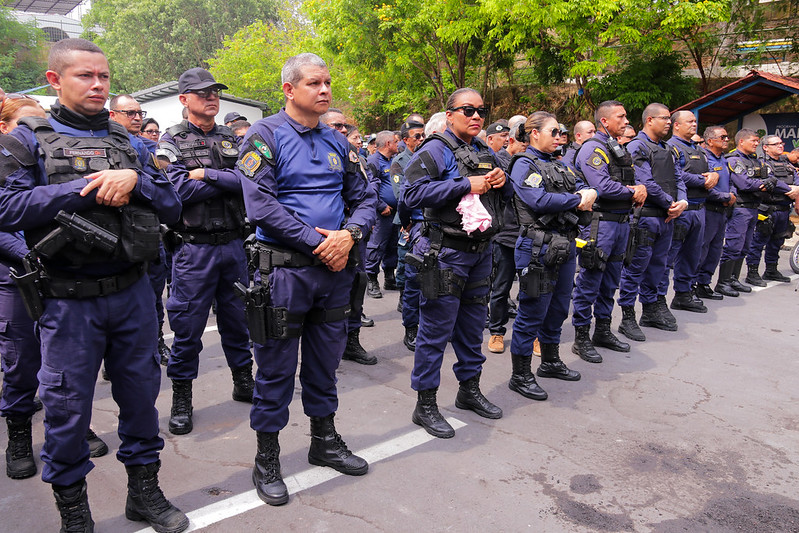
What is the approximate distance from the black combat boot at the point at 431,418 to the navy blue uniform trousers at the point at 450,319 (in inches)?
3.5

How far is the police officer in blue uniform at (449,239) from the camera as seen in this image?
392 cm

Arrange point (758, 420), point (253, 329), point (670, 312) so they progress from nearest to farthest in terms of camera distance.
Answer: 1. point (253, 329)
2. point (758, 420)
3. point (670, 312)

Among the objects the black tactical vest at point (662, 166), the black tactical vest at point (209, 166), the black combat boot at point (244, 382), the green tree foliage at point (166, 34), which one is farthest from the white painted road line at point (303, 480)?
the green tree foliage at point (166, 34)

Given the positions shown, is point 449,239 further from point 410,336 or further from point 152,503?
point 152,503

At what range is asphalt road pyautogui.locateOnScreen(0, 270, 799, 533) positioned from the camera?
3.07 meters

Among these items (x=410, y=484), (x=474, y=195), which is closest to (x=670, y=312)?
(x=474, y=195)

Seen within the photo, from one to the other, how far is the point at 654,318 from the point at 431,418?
12.5 ft

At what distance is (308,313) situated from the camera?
3.34 meters

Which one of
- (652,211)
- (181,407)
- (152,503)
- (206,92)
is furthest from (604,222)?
(152,503)

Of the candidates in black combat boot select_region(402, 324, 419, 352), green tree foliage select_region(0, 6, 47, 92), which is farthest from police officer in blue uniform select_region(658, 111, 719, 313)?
green tree foliage select_region(0, 6, 47, 92)

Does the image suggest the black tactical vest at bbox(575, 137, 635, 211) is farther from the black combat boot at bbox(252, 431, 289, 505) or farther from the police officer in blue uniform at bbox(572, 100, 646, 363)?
the black combat boot at bbox(252, 431, 289, 505)

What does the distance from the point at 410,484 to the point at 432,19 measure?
53.7ft

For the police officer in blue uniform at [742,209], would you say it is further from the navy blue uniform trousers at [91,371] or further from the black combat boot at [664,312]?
the navy blue uniform trousers at [91,371]

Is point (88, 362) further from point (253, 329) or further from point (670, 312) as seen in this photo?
point (670, 312)
